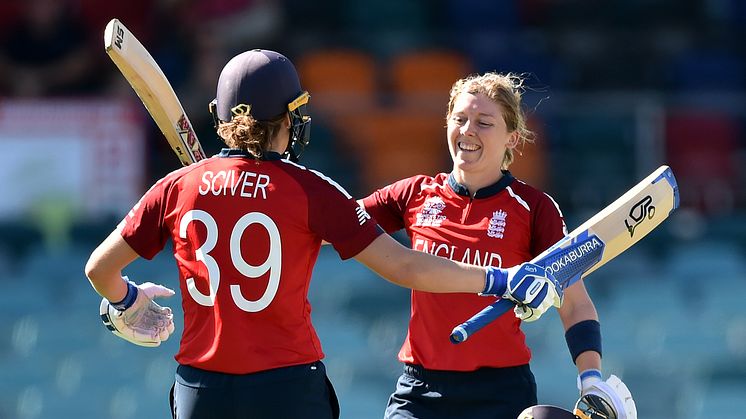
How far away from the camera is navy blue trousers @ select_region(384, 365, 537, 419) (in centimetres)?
345

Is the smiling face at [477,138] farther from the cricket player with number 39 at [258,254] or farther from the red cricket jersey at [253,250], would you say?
the red cricket jersey at [253,250]

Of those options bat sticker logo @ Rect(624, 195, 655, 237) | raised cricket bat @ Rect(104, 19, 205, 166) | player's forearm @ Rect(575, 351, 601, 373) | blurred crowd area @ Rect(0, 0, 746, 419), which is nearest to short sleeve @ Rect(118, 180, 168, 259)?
raised cricket bat @ Rect(104, 19, 205, 166)

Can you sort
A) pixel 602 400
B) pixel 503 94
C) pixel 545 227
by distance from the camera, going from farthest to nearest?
pixel 503 94 → pixel 545 227 → pixel 602 400

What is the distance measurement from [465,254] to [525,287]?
1.18ft

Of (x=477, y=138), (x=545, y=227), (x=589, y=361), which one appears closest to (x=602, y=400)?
(x=589, y=361)

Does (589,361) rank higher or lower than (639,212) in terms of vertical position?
lower

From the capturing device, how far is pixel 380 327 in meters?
7.21

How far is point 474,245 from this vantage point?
352 cm

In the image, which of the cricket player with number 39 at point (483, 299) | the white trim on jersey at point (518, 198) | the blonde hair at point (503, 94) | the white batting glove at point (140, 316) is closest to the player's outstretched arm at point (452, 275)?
the cricket player with number 39 at point (483, 299)

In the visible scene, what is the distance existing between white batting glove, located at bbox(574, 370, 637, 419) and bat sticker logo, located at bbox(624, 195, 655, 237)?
0.49 metres

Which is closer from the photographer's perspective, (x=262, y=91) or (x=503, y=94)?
(x=262, y=91)

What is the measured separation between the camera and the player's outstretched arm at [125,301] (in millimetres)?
3211

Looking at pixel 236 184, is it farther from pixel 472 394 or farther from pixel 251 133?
pixel 472 394

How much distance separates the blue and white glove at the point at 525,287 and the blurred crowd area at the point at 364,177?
364 cm
